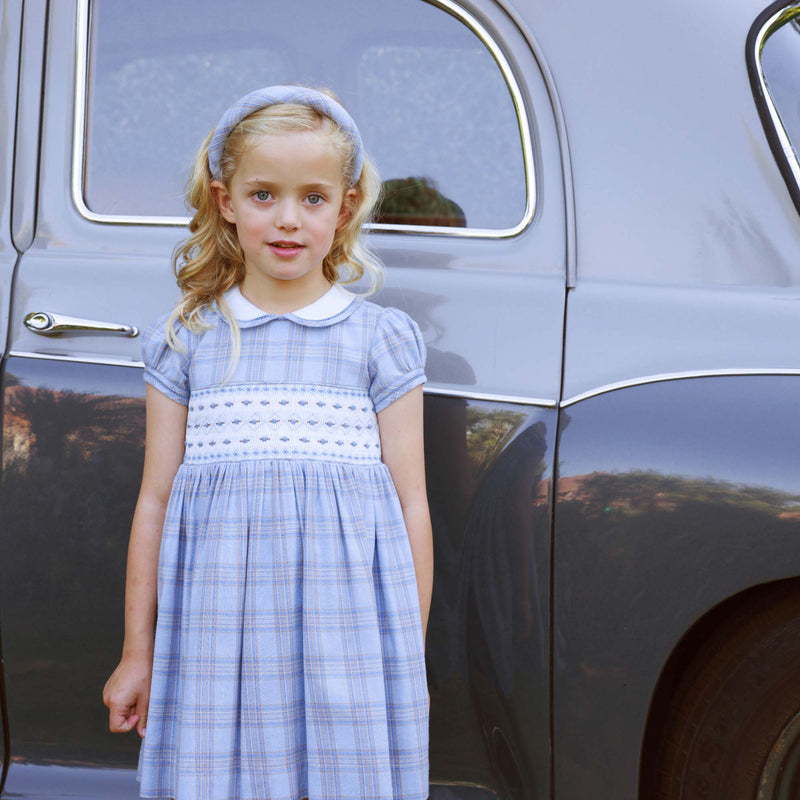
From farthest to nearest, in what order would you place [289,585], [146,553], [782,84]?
[782,84] → [146,553] → [289,585]

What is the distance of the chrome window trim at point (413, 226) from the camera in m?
1.85

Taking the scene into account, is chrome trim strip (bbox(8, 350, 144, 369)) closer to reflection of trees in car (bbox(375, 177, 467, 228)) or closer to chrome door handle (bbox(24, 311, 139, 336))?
chrome door handle (bbox(24, 311, 139, 336))

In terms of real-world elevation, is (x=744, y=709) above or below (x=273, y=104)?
below

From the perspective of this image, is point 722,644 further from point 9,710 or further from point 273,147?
point 9,710

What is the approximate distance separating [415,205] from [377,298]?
274 millimetres

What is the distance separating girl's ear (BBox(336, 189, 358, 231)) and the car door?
143 mm

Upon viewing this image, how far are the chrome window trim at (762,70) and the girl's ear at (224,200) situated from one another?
0.97 meters

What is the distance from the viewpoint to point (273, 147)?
1626 mm

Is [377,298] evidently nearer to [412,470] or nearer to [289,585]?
[412,470]

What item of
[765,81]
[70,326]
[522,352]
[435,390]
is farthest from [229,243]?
[765,81]

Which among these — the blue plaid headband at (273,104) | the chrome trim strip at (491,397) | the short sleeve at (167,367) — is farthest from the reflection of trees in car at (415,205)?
the short sleeve at (167,367)

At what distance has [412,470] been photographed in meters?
1.66

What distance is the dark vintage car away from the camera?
166 centimetres

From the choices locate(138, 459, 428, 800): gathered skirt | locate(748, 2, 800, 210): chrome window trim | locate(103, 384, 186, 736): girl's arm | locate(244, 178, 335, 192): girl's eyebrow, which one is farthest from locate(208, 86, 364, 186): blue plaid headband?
locate(748, 2, 800, 210): chrome window trim
